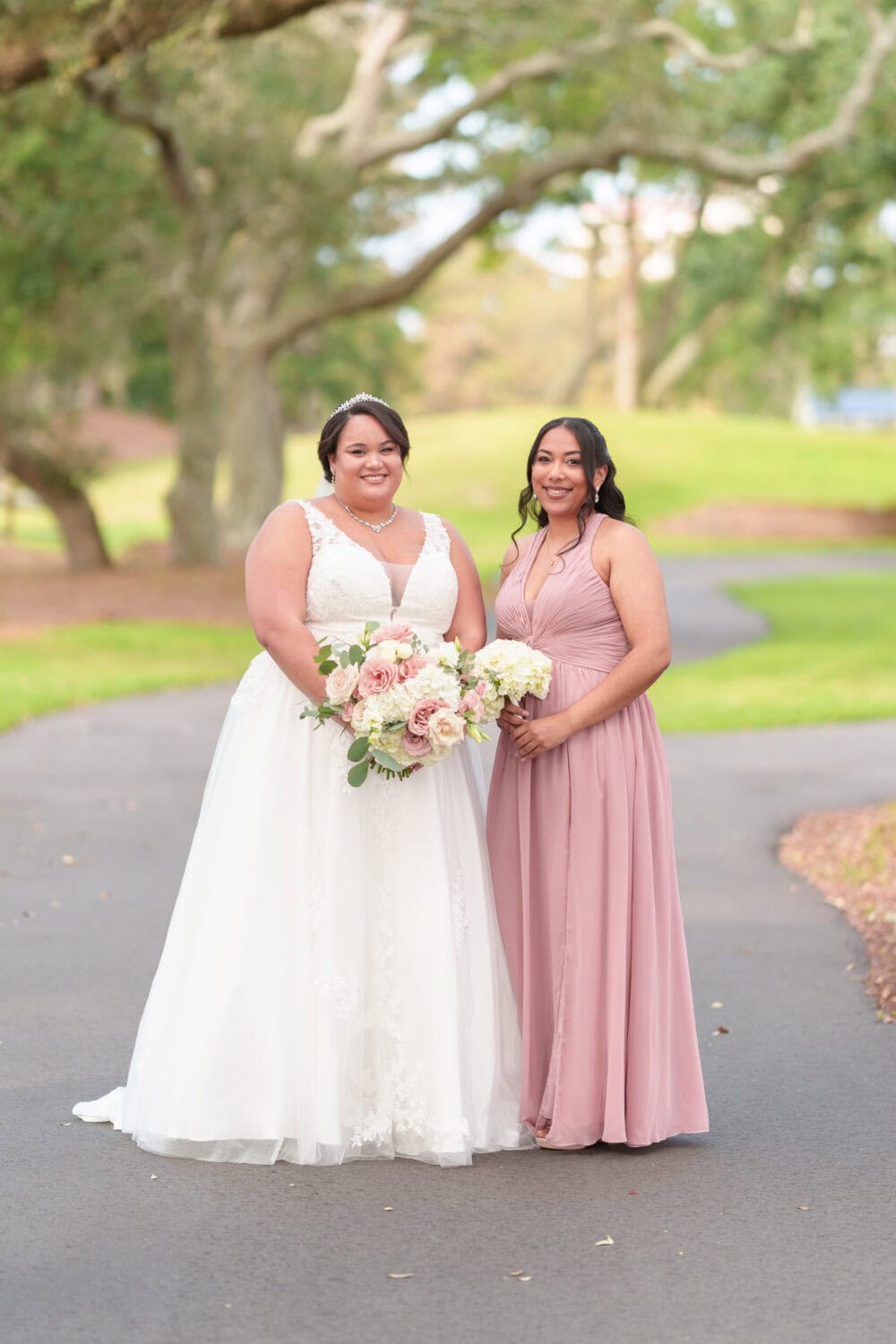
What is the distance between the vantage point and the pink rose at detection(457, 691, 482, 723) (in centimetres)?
522

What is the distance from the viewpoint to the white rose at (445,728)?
5121 mm

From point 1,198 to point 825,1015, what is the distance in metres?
22.1

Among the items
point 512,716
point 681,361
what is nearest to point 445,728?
point 512,716

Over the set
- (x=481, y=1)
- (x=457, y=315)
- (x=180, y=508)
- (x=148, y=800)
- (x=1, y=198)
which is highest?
(x=457, y=315)

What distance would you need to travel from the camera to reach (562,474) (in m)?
5.59

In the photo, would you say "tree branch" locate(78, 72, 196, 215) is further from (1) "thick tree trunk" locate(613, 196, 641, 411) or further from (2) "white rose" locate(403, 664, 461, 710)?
(1) "thick tree trunk" locate(613, 196, 641, 411)

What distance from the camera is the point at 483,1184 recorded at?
204 inches

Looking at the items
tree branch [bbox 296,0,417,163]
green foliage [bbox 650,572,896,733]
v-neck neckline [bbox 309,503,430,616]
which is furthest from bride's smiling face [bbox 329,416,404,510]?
tree branch [bbox 296,0,417,163]

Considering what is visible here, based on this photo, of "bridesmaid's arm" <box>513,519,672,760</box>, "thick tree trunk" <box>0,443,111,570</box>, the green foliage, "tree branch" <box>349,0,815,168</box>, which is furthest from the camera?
"thick tree trunk" <box>0,443,111,570</box>

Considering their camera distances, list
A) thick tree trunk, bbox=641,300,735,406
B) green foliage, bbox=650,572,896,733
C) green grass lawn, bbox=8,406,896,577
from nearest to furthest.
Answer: green foliage, bbox=650,572,896,733 < green grass lawn, bbox=8,406,896,577 < thick tree trunk, bbox=641,300,735,406

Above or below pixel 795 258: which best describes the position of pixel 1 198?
below

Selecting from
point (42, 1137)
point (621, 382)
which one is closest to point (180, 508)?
point (42, 1137)

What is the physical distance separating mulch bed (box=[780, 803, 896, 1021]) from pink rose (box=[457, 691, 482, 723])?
296 centimetres

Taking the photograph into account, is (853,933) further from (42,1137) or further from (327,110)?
(327,110)
